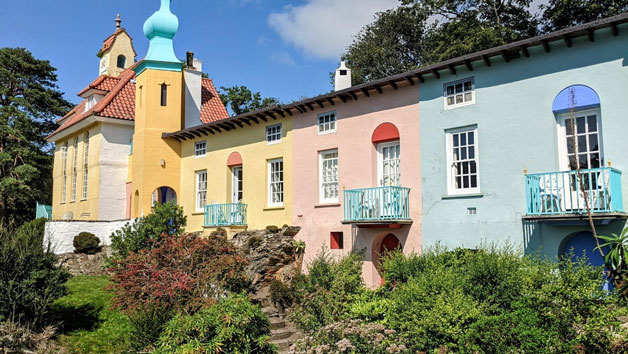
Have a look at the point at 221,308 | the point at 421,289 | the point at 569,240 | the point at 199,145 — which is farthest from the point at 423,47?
the point at 221,308

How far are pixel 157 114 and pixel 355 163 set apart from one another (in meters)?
11.2

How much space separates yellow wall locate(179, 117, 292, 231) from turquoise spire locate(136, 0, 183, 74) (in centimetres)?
372

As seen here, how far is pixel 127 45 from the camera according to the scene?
113 feet

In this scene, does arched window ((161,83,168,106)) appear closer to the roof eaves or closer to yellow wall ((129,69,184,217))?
yellow wall ((129,69,184,217))

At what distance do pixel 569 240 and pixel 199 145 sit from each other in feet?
50.7

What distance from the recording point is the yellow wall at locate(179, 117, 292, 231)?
61.3 ft

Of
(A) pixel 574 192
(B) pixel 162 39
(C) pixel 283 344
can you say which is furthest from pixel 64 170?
(A) pixel 574 192

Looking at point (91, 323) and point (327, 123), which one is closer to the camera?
point (91, 323)

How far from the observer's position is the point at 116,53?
33.8m

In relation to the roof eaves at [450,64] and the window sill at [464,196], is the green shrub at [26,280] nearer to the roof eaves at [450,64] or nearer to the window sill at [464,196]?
the roof eaves at [450,64]

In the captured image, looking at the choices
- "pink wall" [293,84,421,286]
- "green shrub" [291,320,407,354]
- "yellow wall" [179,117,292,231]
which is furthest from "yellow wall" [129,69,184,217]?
"green shrub" [291,320,407,354]

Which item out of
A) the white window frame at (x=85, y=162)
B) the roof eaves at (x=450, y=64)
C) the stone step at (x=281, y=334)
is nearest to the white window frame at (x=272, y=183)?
the roof eaves at (x=450, y=64)

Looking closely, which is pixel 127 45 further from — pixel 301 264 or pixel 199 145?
pixel 301 264

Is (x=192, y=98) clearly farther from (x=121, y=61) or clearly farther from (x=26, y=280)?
(x=26, y=280)
